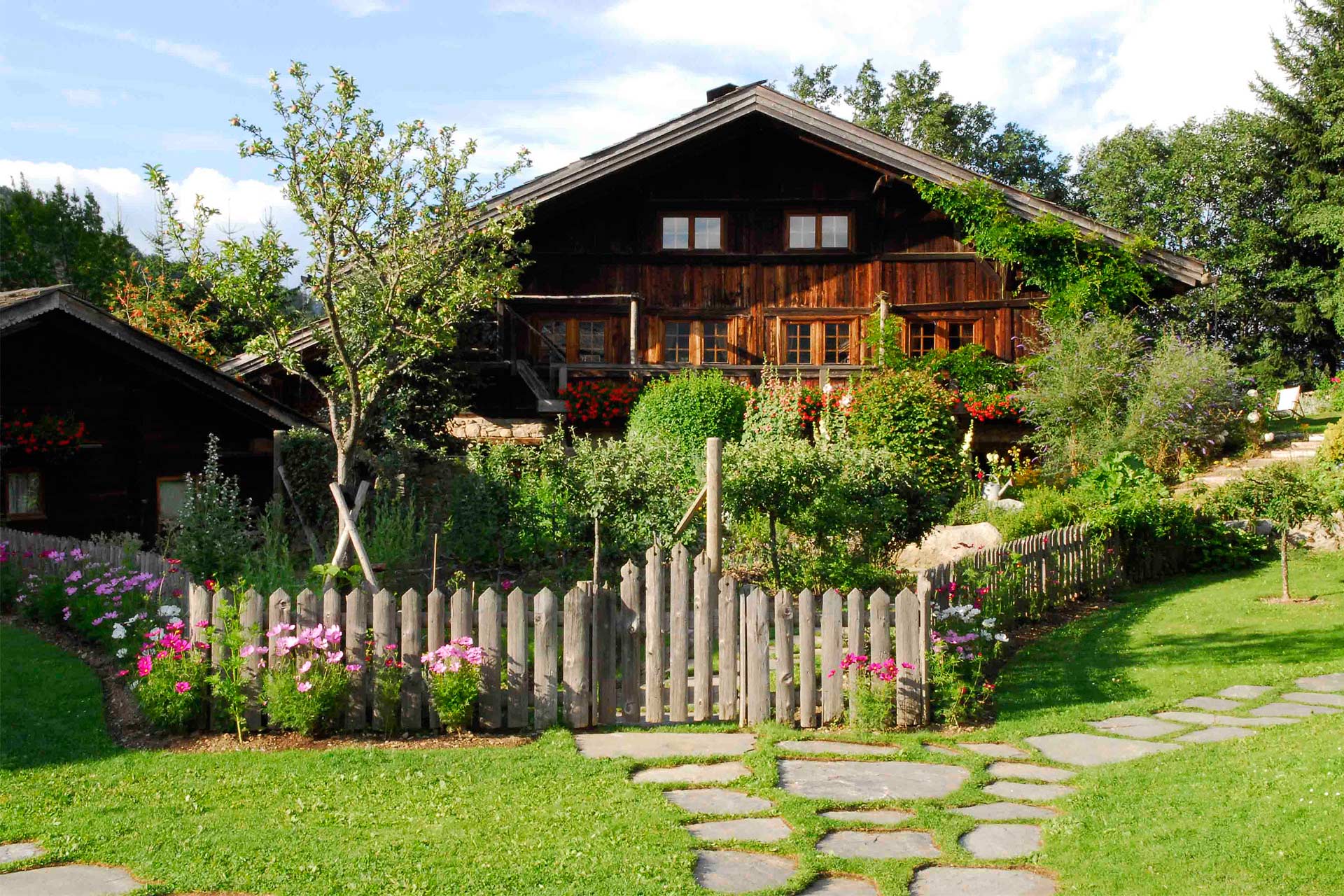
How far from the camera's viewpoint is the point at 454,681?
6918 millimetres

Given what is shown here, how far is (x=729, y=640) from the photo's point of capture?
738 cm

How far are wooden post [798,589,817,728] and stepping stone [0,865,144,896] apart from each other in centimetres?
404

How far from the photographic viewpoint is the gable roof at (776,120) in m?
20.3

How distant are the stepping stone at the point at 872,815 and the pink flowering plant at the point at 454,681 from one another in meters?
2.49

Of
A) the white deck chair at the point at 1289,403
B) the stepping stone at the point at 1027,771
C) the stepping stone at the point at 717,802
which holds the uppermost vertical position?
the white deck chair at the point at 1289,403

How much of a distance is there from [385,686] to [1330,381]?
3427cm

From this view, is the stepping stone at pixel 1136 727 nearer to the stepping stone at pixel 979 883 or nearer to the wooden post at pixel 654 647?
the stepping stone at pixel 979 883

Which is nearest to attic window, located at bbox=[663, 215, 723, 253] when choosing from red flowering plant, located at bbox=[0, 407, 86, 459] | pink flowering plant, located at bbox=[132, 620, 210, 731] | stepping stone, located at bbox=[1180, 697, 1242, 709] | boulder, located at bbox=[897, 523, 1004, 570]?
boulder, located at bbox=[897, 523, 1004, 570]

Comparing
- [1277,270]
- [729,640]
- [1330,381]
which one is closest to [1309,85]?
[1277,270]

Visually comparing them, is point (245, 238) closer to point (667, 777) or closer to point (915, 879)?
point (667, 777)

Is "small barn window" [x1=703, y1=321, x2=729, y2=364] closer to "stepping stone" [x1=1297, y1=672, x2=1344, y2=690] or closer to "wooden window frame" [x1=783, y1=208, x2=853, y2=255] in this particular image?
"wooden window frame" [x1=783, y1=208, x2=853, y2=255]

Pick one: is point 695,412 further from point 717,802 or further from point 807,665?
point 717,802

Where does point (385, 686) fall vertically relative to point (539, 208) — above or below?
below

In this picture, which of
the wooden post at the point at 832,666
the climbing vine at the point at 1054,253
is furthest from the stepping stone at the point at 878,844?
the climbing vine at the point at 1054,253
